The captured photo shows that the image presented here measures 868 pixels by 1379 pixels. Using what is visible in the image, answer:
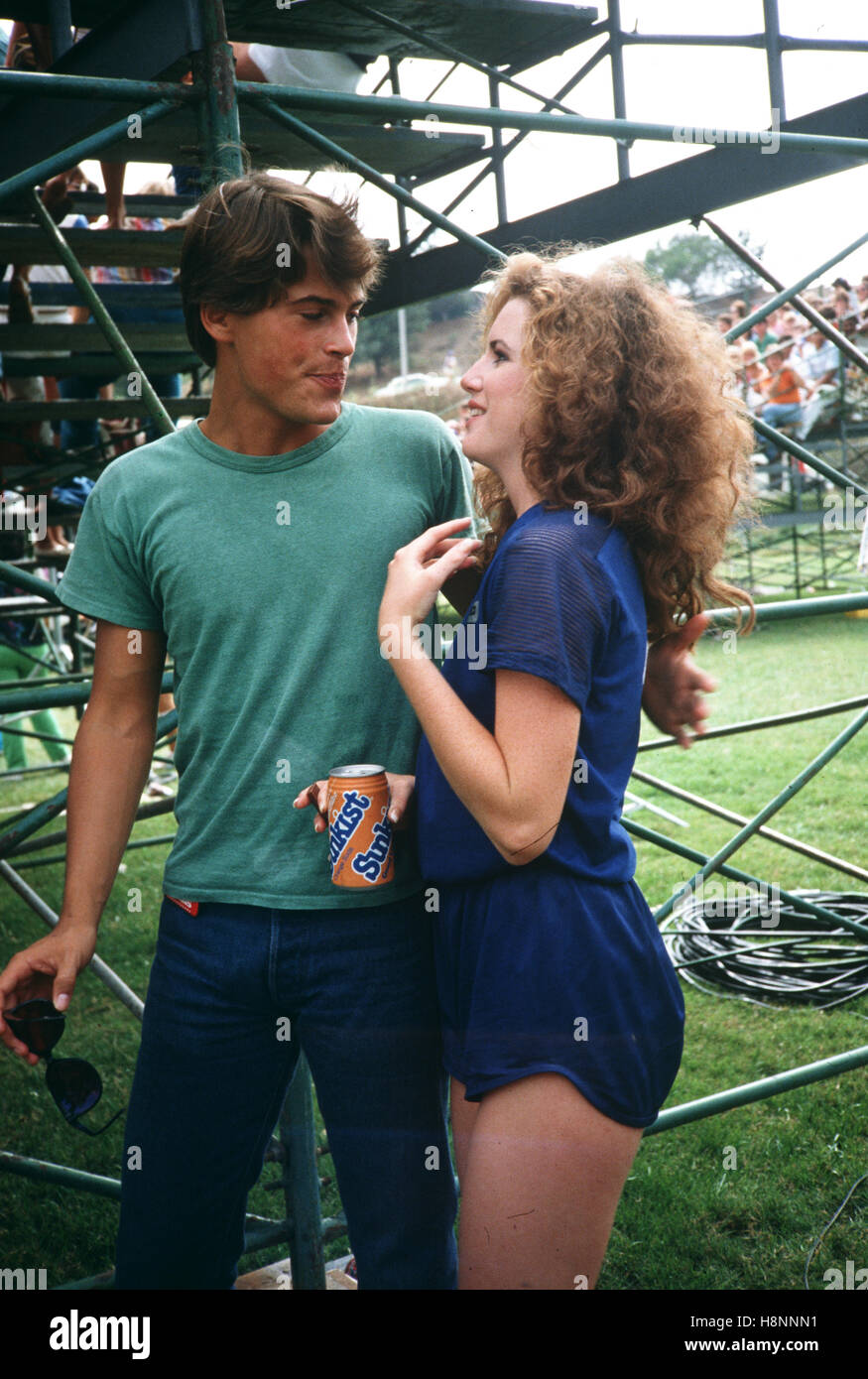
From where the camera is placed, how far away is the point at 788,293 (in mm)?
3260

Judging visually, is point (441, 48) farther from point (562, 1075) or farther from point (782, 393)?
point (782, 393)

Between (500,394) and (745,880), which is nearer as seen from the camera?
(500,394)

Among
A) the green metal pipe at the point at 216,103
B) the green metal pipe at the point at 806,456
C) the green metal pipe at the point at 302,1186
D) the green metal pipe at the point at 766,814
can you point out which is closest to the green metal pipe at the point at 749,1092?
the green metal pipe at the point at 766,814

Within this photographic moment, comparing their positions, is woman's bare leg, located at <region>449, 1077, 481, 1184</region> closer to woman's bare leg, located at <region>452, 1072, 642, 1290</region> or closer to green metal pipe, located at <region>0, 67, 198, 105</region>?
woman's bare leg, located at <region>452, 1072, 642, 1290</region>

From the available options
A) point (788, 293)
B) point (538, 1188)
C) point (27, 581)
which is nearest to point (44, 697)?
point (27, 581)

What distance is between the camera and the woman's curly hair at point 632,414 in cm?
172

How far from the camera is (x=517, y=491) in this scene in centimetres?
181

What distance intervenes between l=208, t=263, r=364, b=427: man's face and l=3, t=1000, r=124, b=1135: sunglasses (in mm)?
1110

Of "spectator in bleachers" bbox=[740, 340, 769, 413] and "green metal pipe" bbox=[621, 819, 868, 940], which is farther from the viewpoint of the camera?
"spectator in bleachers" bbox=[740, 340, 769, 413]

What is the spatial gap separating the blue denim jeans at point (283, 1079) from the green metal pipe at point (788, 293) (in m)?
1.84

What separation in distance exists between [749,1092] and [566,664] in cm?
190

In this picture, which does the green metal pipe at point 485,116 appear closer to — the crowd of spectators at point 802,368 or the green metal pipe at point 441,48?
the green metal pipe at point 441,48

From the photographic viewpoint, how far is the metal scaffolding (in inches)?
89.3

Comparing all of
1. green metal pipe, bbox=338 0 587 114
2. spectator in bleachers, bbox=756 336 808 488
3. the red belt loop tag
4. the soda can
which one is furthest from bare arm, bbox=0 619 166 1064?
spectator in bleachers, bbox=756 336 808 488
